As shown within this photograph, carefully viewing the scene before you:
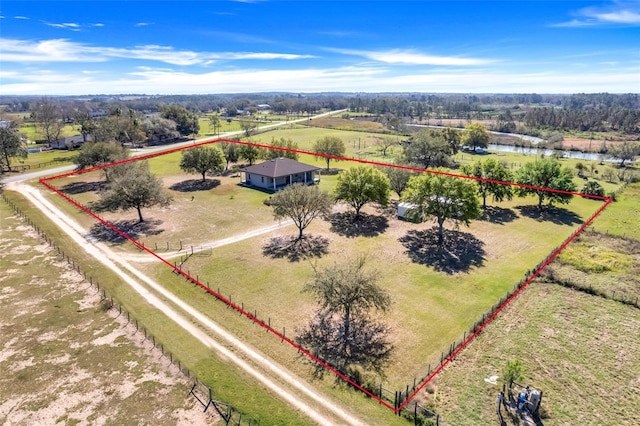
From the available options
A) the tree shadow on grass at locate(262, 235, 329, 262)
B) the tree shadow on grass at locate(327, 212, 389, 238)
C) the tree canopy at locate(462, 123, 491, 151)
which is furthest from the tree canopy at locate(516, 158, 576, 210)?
the tree canopy at locate(462, 123, 491, 151)

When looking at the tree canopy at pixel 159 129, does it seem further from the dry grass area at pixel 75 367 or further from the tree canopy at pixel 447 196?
the tree canopy at pixel 447 196

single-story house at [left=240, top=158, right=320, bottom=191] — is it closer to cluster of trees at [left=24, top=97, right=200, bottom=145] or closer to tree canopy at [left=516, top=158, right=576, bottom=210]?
tree canopy at [left=516, top=158, right=576, bottom=210]

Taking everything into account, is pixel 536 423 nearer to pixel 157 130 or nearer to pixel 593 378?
pixel 593 378

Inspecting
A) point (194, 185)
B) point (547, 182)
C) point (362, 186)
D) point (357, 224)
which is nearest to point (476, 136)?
point (547, 182)

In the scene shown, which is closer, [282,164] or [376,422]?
[376,422]

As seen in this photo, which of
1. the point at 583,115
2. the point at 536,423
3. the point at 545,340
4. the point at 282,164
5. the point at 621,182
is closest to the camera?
the point at 536,423

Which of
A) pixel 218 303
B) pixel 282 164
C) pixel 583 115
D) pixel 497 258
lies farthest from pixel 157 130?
pixel 583 115

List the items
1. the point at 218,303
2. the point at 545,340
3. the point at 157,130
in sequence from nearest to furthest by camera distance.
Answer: the point at 545,340 < the point at 218,303 < the point at 157,130
